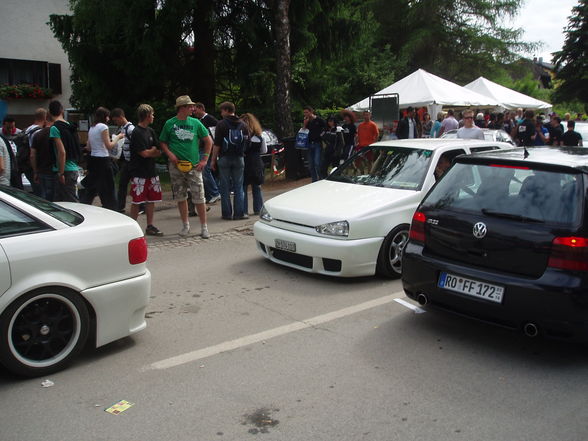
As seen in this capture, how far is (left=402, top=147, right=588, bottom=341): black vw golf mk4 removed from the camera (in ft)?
14.2

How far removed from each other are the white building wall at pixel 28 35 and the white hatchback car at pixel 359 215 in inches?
817

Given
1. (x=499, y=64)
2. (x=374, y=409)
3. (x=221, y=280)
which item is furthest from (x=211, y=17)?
(x=499, y=64)

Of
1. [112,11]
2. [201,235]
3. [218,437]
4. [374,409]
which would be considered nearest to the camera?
[218,437]

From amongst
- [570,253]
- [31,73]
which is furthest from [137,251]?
[31,73]

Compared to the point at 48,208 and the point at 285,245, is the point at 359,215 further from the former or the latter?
the point at 48,208

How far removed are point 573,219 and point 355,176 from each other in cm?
366

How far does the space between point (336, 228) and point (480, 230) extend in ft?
6.41

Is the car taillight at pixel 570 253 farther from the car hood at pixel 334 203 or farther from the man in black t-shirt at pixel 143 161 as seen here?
the man in black t-shirt at pixel 143 161

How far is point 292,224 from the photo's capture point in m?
6.88

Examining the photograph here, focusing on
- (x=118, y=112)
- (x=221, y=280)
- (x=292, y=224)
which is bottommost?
(x=221, y=280)

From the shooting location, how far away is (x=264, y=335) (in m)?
5.15

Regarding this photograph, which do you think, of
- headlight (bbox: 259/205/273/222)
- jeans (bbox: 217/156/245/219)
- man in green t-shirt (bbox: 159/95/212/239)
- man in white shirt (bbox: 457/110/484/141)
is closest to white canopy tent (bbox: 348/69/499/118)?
man in white shirt (bbox: 457/110/484/141)

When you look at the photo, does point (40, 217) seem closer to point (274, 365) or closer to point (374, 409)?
point (274, 365)

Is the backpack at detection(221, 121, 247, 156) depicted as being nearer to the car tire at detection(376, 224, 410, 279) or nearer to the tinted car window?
the car tire at detection(376, 224, 410, 279)
